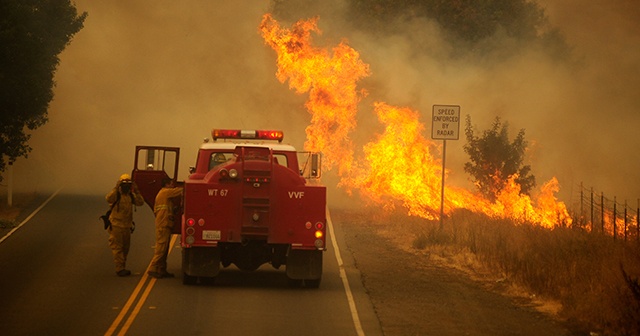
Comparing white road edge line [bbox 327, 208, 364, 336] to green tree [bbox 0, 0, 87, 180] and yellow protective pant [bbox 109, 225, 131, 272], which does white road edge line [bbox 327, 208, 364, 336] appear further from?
green tree [bbox 0, 0, 87, 180]

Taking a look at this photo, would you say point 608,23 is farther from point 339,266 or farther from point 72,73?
point 339,266

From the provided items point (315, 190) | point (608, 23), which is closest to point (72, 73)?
point (608, 23)

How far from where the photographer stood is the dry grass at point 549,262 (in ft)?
50.3

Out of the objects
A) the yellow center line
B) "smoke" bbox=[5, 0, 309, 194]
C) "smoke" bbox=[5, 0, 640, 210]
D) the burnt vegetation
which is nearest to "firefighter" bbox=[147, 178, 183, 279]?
the yellow center line

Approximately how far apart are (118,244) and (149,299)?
119 inches

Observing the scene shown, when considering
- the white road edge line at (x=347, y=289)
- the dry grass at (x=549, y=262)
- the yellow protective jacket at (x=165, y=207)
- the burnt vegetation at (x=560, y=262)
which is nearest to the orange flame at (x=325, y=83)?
the dry grass at (x=549, y=262)

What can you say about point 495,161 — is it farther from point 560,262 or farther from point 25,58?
point 560,262

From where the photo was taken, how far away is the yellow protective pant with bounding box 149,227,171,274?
775 inches

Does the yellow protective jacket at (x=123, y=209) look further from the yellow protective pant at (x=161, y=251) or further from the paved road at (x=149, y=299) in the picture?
the paved road at (x=149, y=299)

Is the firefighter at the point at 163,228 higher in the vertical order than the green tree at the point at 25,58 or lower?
lower

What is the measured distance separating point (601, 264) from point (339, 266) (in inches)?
239

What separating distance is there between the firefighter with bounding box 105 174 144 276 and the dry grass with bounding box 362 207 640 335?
7.09 m

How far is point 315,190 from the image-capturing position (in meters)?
18.4

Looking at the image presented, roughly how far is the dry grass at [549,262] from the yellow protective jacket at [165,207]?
6.30m
